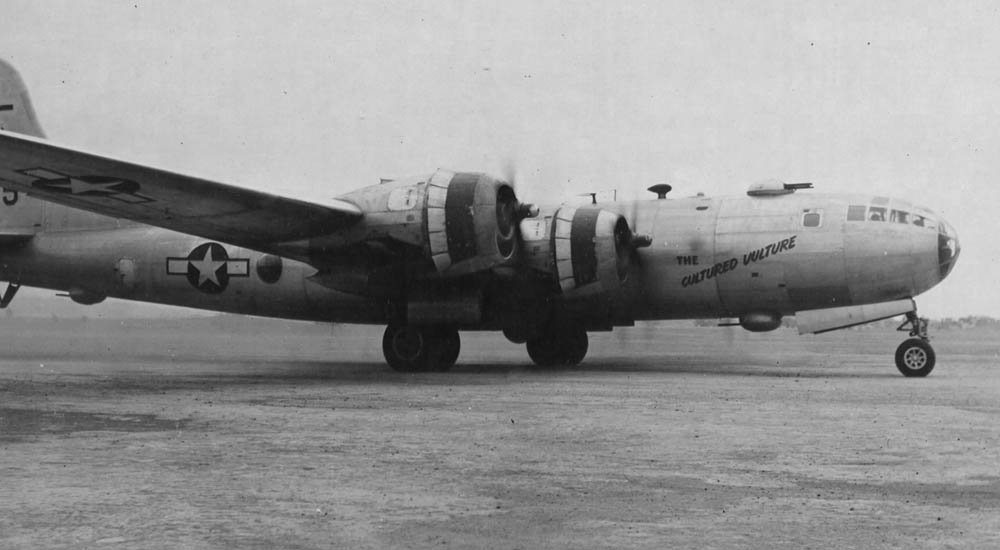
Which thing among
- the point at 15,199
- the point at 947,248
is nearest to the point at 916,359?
the point at 947,248

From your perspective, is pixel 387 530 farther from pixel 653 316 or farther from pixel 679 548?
pixel 653 316

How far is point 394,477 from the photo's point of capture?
607 centimetres

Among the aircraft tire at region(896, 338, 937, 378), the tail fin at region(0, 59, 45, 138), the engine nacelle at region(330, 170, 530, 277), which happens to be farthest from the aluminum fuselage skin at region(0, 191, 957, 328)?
the engine nacelle at region(330, 170, 530, 277)

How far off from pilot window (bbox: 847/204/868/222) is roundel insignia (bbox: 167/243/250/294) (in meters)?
10.5

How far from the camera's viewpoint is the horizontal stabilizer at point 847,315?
15.9 meters

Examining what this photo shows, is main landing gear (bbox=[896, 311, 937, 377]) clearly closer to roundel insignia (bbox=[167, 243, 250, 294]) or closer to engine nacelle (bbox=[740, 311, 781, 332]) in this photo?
engine nacelle (bbox=[740, 311, 781, 332])

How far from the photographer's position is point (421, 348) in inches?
631

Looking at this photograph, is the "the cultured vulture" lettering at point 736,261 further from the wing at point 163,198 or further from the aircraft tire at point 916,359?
the wing at point 163,198

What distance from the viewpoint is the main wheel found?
1872cm

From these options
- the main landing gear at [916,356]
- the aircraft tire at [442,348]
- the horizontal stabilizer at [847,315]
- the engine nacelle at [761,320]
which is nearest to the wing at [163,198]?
the aircraft tire at [442,348]

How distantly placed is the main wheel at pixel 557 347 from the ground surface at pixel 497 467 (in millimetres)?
5843

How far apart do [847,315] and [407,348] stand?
23.9 feet

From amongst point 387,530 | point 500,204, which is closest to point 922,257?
point 500,204

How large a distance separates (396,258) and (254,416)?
620 cm
